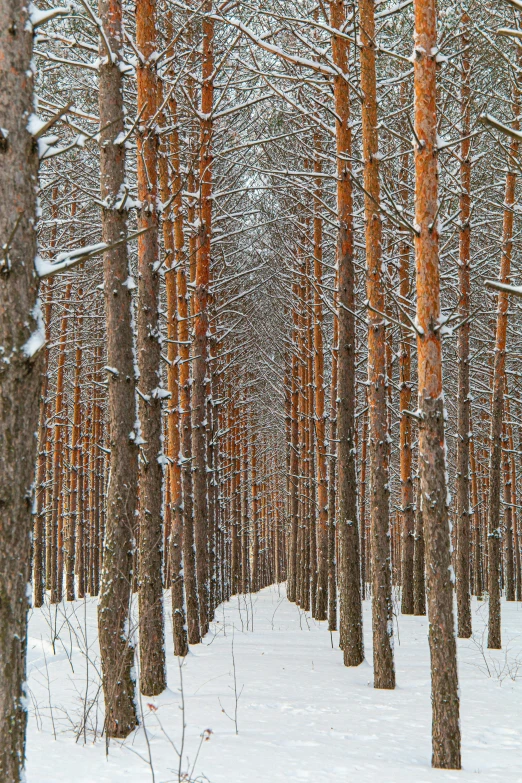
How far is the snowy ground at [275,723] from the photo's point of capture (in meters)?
4.24

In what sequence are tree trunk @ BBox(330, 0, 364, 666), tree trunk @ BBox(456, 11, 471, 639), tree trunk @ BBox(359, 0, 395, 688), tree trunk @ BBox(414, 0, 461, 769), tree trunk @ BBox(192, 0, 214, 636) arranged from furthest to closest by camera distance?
tree trunk @ BBox(456, 11, 471, 639) → tree trunk @ BBox(192, 0, 214, 636) → tree trunk @ BBox(330, 0, 364, 666) → tree trunk @ BBox(359, 0, 395, 688) → tree trunk @ BBox(414, 0, 461, 769)

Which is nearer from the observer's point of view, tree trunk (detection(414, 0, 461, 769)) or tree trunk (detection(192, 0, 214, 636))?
tree trunk (detection(414, 0, 461, 769))

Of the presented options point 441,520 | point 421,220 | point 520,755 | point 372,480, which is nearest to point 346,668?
point 372,480

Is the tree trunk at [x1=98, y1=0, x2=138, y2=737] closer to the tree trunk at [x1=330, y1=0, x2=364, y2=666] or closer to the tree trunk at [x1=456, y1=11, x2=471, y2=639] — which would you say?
the tree trunk at [x1=330, y1=0, x2=364, y2=666]

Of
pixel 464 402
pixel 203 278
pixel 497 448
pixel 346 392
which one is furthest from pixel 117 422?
pixel 464 402

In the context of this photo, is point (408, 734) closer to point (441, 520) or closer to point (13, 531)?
point (441, 520)

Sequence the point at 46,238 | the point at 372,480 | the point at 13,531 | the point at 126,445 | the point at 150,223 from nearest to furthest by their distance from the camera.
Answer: the point at 13,531, the point at 126,445, the point at 150,223, the point at 372,480, the point at 46,238

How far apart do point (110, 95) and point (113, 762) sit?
4772 millimetres

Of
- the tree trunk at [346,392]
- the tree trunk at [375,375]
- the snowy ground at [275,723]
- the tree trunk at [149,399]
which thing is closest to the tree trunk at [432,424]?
the snowy ground at [275,723]

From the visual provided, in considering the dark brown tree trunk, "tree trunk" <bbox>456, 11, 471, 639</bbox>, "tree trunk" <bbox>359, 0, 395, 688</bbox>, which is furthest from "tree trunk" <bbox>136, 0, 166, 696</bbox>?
"tree trunk" <bbox>456, 11, 471, 639</bbox>

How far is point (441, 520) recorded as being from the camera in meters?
5.01

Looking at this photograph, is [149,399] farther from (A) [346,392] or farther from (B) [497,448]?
(B) [497,448]

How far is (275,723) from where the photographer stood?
5.58 meters

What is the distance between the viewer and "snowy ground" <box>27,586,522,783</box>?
4.24 m
